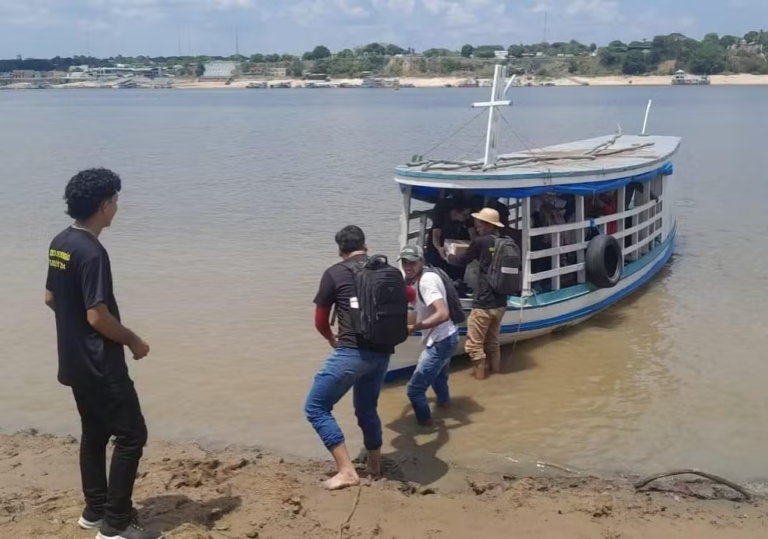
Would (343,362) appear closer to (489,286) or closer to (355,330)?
(355,330)

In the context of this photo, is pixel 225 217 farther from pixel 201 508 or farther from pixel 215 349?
pixel 201 508

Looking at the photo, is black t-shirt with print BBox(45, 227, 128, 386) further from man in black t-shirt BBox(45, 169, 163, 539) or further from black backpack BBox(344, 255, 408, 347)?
black backpack BBox(344, 255, 408, 347)

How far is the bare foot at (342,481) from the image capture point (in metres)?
6.06

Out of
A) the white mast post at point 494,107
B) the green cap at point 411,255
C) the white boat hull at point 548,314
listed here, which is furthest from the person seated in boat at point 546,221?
the green cap at point 411,255

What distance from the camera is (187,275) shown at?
1410 cm

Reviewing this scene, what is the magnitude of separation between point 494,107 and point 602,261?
7.71ft

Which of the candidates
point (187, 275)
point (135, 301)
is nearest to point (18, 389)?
point (135, 301)

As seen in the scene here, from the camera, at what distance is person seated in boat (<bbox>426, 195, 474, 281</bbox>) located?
9.64m

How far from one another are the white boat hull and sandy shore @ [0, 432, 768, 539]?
1938mm

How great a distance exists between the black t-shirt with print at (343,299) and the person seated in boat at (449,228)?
3.87 m

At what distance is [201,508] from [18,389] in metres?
4.29

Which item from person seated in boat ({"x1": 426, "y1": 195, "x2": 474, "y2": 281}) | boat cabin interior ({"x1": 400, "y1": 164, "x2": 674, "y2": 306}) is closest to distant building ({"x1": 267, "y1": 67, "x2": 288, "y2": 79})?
boat cabin interior ({"x1": 400, "y1": 164, "x2": 674, "y2": 306})

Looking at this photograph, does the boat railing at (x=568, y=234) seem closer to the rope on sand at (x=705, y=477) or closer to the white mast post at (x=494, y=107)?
the white mast post at (x=494, y=107)

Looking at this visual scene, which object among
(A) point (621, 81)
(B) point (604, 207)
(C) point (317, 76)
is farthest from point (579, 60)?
(B) point (604, 207)
